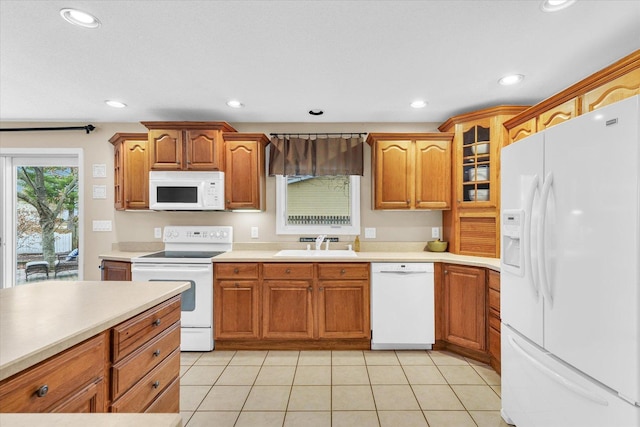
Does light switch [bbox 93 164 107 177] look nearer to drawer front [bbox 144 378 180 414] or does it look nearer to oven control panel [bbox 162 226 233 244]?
oven control panel [bbox 162 226 233 244]

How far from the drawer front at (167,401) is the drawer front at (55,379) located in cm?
43

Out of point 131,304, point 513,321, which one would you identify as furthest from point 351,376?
point 131,304

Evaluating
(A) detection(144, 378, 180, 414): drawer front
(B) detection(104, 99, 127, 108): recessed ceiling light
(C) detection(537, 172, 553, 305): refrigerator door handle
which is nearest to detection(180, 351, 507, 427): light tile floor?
(A) detection(144, 378, 180, 414): drawer front

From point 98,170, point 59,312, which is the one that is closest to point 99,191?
point 98,170

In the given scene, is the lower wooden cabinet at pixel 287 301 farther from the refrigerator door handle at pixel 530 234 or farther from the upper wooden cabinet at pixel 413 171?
the refrigerator door handle at pixel 530 234

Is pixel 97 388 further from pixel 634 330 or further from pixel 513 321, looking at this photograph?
pixel 513 321

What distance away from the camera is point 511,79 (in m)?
2.38

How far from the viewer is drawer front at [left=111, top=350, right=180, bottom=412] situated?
124 cm

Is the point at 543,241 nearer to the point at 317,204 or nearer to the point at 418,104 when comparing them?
the point at 418,104

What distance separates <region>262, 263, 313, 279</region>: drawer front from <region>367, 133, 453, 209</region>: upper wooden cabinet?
101 centimetres

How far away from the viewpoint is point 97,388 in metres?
1.12

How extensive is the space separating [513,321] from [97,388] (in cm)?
204

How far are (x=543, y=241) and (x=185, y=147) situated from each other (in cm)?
310

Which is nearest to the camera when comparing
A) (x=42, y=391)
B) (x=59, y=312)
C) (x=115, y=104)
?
(x=42, y=391)
